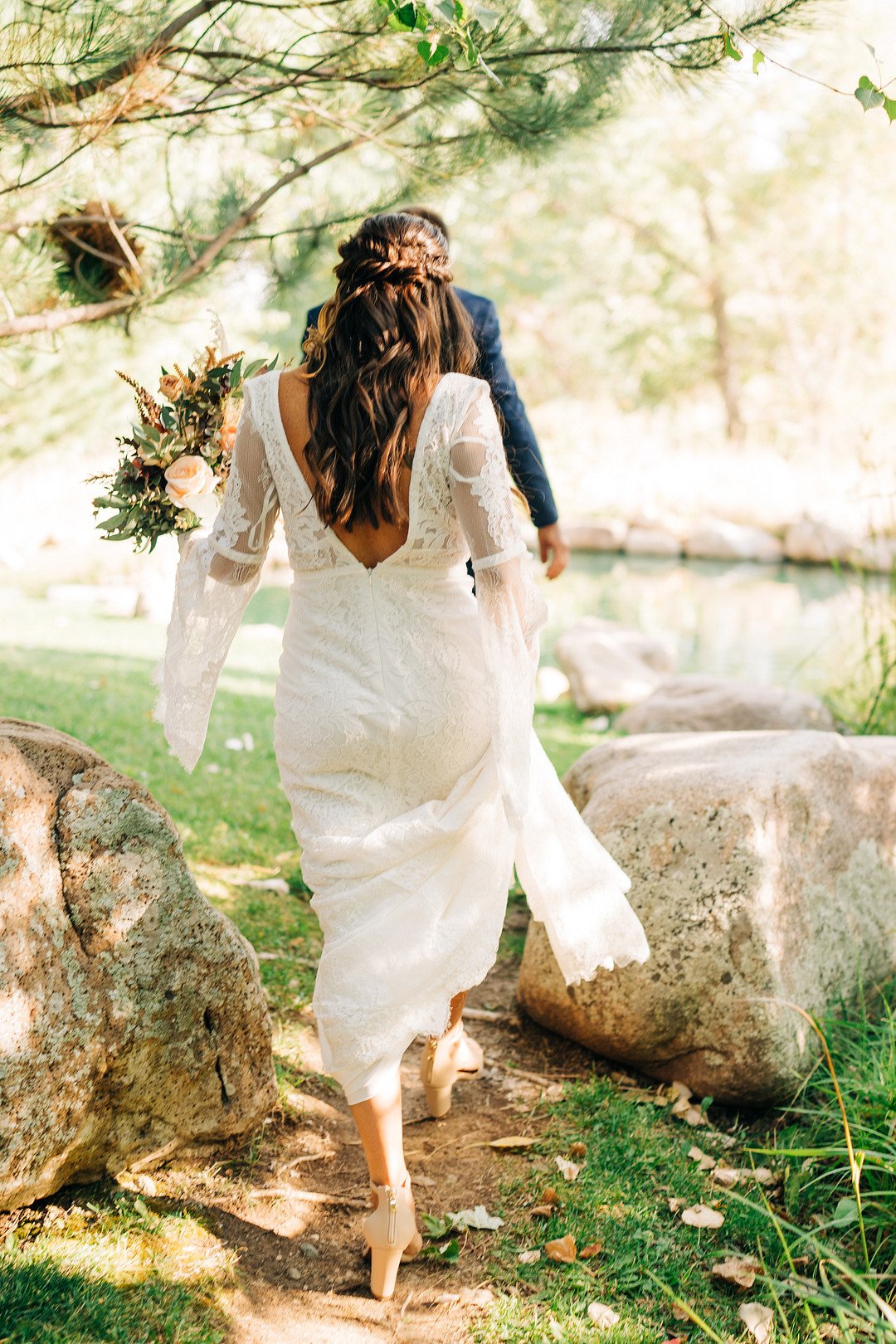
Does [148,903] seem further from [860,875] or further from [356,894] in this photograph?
[860,875]

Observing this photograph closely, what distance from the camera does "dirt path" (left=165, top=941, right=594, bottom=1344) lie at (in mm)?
2191

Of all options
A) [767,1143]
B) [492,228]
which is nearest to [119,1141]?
[767,1143]

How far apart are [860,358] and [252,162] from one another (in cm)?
2408

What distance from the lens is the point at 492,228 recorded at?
A: 25547 millimetres

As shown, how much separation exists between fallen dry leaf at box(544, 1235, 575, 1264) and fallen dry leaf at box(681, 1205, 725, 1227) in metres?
0.31

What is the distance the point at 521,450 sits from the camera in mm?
3678

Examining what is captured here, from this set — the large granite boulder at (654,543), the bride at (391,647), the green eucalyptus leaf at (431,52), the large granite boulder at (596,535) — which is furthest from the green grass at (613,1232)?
the large granite boulder at (596,535)

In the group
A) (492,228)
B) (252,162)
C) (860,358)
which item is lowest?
(252,162)

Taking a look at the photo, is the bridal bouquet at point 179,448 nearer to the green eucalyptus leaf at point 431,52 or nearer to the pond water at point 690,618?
the green eucalyptus leaf at point 431,52

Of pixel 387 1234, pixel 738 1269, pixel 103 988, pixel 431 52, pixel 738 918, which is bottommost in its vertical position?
pixel 738 1269

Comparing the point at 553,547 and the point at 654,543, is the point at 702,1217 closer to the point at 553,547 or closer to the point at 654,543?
the point at 553,547

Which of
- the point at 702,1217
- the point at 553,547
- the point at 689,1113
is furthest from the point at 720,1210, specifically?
the point at 553,547

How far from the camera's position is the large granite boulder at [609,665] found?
25.5 feet

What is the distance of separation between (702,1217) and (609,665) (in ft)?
19.2
